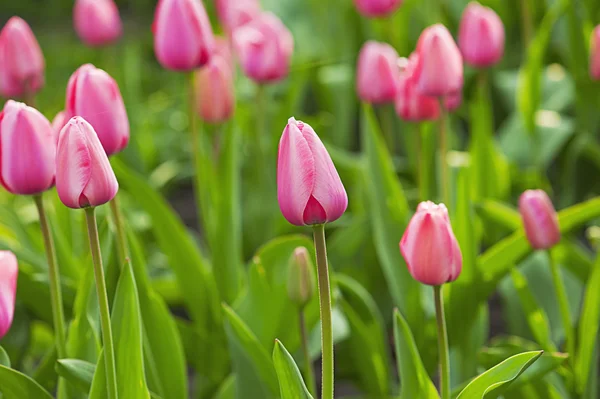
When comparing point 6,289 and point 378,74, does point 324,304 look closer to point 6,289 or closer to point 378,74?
point 6,289

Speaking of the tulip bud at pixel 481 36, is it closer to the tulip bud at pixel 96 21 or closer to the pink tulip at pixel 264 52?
the pink tulip at pixel 264 52

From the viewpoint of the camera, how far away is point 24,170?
36.1 inches

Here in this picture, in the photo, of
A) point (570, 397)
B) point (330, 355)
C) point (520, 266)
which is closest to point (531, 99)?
point (520, 266)

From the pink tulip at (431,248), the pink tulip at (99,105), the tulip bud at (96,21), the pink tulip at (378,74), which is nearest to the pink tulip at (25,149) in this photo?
the pink tulip at (99,105)

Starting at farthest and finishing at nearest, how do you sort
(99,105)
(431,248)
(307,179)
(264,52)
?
(264,52) < (99,105) < (431,248) < (307,179)

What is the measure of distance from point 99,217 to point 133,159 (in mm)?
157

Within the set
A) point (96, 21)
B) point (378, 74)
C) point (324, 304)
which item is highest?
point (96, 21)

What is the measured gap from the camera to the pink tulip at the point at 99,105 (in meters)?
1.03

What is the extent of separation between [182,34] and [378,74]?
0.39 metres

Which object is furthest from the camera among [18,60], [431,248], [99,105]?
[18,60]

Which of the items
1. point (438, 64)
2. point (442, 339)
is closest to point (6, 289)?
point (442, 339)

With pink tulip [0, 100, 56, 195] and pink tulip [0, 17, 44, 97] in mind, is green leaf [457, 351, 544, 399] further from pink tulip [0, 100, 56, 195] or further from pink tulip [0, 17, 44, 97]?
pink tulip [0, 17, 44, 97]

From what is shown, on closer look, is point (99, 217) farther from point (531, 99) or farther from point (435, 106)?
point (531, 99)

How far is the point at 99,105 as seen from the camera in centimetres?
103
